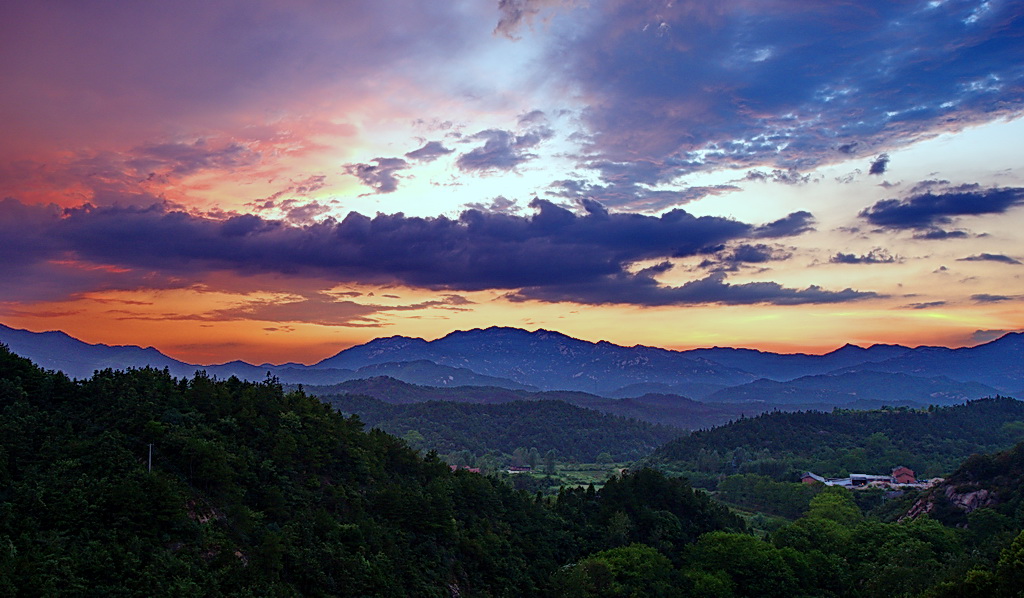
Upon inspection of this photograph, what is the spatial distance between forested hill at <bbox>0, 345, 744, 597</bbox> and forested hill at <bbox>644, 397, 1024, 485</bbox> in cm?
9949

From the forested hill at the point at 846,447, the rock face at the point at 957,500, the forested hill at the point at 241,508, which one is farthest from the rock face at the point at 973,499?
the forested hill at the point at 846,447

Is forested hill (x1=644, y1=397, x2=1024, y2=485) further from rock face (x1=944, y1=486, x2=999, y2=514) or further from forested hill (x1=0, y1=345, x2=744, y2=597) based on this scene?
forested hill (x1=0, y1=345, x2=744, y2=597)

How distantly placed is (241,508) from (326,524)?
6.46 m

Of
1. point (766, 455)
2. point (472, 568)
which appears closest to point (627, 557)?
point (472, 568)

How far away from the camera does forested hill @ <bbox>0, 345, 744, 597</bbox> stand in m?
32.7

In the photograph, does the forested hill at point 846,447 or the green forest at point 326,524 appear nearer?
the green forest at point 326,524

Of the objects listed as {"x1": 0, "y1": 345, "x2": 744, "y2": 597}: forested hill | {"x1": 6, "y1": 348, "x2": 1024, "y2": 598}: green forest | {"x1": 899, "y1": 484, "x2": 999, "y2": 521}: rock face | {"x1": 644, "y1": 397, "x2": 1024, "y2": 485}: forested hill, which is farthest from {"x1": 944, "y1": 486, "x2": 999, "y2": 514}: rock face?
{"x1": 644, "y1": 397, "x2": 1024, "y2": 485}: forested hill

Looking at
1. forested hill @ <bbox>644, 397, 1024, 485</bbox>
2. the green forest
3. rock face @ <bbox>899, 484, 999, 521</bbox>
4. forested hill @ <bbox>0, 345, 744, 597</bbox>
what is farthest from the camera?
forested hill @ <bbox>644, 397, 1024, 485</bbox>

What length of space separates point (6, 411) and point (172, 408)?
32.2 ft

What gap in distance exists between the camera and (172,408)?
4828cm

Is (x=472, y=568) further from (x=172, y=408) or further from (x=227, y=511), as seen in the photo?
(x=172, y=408)

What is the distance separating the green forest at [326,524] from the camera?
33625mm

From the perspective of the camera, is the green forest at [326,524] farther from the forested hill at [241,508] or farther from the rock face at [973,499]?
the rock face at [973,499]

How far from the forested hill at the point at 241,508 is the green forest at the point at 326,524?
0.40 ft
